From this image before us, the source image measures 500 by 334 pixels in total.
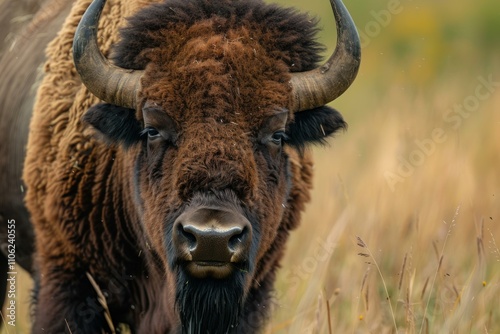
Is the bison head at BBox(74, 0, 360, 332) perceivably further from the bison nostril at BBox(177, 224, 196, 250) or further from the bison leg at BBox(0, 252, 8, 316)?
the bison leg at BBox(0, 252, 8, 316)

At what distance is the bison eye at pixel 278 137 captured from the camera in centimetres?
481

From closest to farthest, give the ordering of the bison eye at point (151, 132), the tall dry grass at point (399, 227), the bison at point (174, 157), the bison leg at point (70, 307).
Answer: the bison at point (174, 157)
the bison eye at point (151, 132)
the bison leg at point (70, 307)
the tall dry grass at point (399, 227)

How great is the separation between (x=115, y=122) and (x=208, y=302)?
3.68 feet

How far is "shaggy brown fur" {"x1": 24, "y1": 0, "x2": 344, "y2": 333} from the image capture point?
451cm

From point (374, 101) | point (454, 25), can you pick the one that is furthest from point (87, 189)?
point (454, 25)

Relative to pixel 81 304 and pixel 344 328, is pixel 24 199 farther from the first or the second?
pixel 344 328

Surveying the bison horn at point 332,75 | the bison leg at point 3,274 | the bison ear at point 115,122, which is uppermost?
the bison horn at point 332,75

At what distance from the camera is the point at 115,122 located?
5.00 metres

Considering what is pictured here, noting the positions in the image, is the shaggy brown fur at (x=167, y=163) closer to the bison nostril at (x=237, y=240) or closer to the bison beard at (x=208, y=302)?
the bison beard at (x=208, y=302)

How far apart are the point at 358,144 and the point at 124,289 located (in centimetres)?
603

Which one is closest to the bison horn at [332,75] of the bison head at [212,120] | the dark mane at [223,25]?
the bison head at [212,120]

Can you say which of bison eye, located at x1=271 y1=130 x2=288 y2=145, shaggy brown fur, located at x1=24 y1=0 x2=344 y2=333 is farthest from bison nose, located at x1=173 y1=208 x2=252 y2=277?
bison eye, located at x1=271 y1=130 x2=288 y2=145

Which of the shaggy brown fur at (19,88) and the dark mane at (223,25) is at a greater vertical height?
the dark mane at (223,25)

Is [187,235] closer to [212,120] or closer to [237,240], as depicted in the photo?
[237,240]
